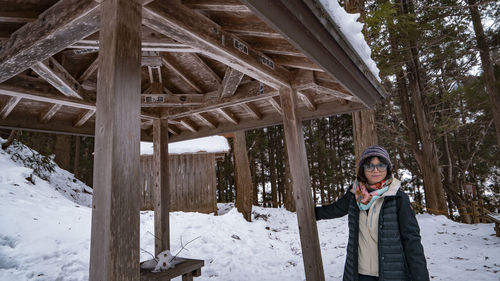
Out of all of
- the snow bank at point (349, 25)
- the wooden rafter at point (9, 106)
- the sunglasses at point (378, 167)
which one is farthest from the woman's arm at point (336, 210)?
the wooden rafter at point (9, 106)

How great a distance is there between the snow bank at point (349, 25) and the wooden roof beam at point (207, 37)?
1015mm

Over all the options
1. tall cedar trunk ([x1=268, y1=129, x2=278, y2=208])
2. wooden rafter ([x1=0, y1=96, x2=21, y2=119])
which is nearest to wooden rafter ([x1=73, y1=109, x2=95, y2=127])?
wooden rafter ([x1=0, y1=96, x2=21, y2=119])

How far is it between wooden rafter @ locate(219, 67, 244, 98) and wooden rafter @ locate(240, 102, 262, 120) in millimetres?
606

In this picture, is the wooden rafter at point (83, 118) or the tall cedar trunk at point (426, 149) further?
the tall cedar trunk at point (426, 149)

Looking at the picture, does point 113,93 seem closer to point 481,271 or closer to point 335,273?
point 335,273

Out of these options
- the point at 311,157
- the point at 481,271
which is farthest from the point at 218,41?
the point at 311,157

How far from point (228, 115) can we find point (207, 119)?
0.60 metres

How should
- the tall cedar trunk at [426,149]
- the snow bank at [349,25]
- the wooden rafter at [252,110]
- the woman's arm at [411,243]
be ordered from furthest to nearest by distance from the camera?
the tall cedar trunk at [426,149] < the wooden rafter at [252,110] < the snow bank at [349,25] < the woman's arm at [411,243]

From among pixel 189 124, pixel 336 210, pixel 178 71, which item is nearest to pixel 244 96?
pixel 178 71

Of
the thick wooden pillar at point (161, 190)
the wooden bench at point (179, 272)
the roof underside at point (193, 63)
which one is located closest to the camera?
the roof underside at point (193, 63)

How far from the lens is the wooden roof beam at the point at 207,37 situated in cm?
234

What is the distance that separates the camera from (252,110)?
5.58m

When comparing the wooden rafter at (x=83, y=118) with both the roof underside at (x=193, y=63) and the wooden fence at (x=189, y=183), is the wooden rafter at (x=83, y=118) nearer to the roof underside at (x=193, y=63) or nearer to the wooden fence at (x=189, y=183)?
the roof underside at (x=193, y=63)

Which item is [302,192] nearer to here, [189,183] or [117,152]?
[117,152]
